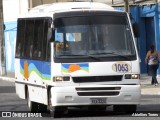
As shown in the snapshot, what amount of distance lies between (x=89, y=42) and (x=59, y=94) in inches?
60.6

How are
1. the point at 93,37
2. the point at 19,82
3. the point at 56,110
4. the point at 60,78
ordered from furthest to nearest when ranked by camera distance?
the point at 19,82
the point at 93,37
the point at 56,110
the point at 60,78

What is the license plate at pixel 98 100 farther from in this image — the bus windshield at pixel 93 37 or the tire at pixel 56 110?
the bus windshield at pixel 93 37

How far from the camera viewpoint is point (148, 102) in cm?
2162

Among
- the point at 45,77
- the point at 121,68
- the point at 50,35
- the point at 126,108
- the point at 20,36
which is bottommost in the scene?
the point at 126,108

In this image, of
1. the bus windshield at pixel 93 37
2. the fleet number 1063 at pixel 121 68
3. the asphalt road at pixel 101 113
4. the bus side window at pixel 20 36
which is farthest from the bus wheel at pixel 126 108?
the bus side window at pixel 20 36

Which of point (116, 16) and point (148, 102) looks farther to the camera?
point (148, 102)

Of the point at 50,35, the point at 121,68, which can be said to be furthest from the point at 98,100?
the point at 50,35

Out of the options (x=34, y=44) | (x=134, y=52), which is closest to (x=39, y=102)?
(x=34, y=44)

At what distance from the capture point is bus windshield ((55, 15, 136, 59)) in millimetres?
16984

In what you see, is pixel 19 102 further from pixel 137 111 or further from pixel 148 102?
pixel 137 111

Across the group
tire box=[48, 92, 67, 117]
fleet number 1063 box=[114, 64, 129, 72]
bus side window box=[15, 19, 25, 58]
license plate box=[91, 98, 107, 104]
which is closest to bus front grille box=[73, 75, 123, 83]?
fleet number 1063 box=[114, 64, 129, 72]

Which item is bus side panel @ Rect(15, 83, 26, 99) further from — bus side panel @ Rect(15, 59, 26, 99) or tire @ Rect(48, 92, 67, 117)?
tire @ Rect(48, 92, 67, 117)

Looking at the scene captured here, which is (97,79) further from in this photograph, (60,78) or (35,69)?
(35,69)

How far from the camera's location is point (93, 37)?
17.2 m
